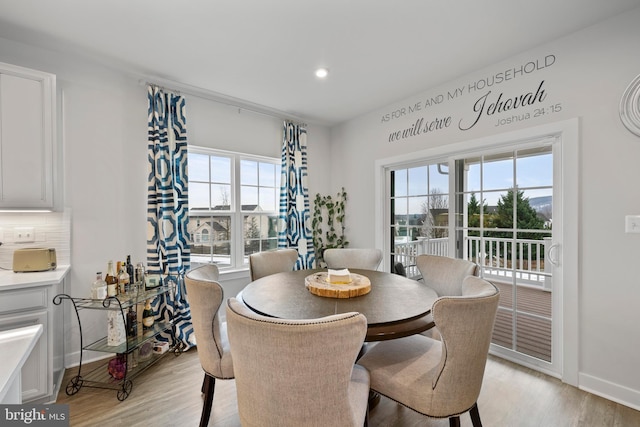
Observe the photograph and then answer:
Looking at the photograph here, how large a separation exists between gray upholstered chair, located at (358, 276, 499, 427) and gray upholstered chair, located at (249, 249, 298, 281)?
1.55 metres

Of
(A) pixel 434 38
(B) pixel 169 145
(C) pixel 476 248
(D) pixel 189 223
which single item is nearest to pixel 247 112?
(B) pixel 169 145

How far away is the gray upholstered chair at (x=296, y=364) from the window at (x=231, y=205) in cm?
250

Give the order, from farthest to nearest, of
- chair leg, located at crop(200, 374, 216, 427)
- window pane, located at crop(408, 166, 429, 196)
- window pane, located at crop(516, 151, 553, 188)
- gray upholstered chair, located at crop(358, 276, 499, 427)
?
window pane, located at crop(408, 166, 429, 196) < window pane, located at crop(516, 151, 553, 188) < chair leg, located at crop(200, 374, 216, 427) < gray upholstered chair, located at crop(358, 276, 499, 427)

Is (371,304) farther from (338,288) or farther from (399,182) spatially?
(399,182)

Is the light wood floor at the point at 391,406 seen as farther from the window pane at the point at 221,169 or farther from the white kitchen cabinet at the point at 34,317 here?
the window pane at the point at 221,169

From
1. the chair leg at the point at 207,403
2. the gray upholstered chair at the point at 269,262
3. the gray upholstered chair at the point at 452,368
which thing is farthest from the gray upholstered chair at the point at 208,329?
the gray upholstered chair at the point at 269,262

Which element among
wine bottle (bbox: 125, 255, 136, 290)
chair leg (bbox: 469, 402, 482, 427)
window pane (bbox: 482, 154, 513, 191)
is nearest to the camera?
chair leg (bbox: 469, 402, 482, 427)

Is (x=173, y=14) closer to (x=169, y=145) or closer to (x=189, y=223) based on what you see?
(x=169, y=145)

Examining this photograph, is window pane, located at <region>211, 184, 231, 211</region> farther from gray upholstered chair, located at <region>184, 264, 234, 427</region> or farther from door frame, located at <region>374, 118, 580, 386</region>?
door frame, located at <region>374, 118, 580, 386</region>

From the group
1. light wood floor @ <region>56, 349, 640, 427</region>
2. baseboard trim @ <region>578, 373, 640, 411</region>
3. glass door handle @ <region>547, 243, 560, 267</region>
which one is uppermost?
glass door handle @ <region>547, 243, 560, 267</region>

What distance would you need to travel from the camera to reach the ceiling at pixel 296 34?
1963 mm

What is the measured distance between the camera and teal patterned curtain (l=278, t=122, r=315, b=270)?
12.9 feet

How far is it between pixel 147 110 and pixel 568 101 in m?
3.79

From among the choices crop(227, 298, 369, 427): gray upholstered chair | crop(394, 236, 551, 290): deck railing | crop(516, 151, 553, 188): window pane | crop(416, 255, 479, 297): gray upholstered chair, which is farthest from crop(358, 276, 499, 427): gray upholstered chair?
crop(516, 151, 553, 188): window pane
